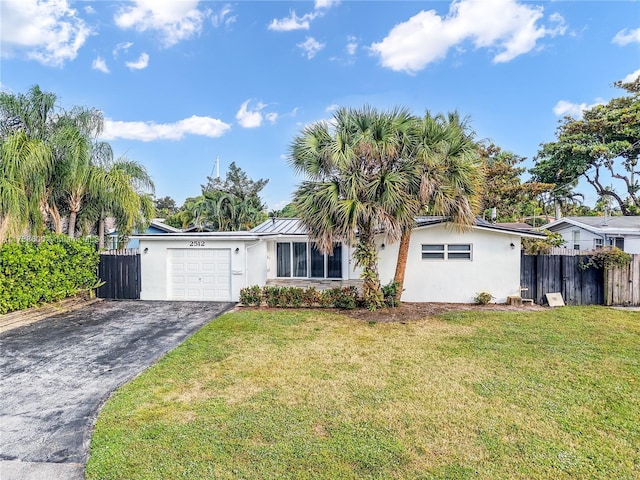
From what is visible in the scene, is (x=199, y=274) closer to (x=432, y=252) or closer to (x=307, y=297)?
(x=307, y=297)

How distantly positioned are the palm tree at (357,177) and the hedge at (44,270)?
7.55 metres

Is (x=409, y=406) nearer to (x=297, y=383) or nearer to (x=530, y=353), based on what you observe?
(x=297, y=383)

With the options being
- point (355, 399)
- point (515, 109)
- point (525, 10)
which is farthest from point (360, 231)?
point (515, 109)

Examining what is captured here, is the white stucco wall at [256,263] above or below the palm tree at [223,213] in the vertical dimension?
below

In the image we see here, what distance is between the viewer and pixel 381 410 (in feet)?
14.3

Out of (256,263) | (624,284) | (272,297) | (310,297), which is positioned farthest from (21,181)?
(624,284)

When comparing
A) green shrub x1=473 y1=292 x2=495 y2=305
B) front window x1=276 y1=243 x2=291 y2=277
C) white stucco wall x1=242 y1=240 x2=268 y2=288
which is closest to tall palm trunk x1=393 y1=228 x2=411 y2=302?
green shrub x1=473 y1=292 x2=495 y2=305

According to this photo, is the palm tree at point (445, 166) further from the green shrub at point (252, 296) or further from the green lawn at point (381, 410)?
the green shrub at point (252, 296)

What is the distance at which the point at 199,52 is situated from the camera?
49.8ft

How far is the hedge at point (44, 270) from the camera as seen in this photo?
8.92 meters

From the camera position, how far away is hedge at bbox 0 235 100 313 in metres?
8.92

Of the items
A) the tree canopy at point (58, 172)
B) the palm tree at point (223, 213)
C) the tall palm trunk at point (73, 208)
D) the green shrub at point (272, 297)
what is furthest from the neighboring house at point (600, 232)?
the tall palm trunk at point (73, 208)

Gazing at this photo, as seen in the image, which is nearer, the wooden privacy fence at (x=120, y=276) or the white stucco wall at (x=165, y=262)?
the white stucco wall at (x=165, y=262)

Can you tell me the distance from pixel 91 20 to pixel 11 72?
3.09 m
